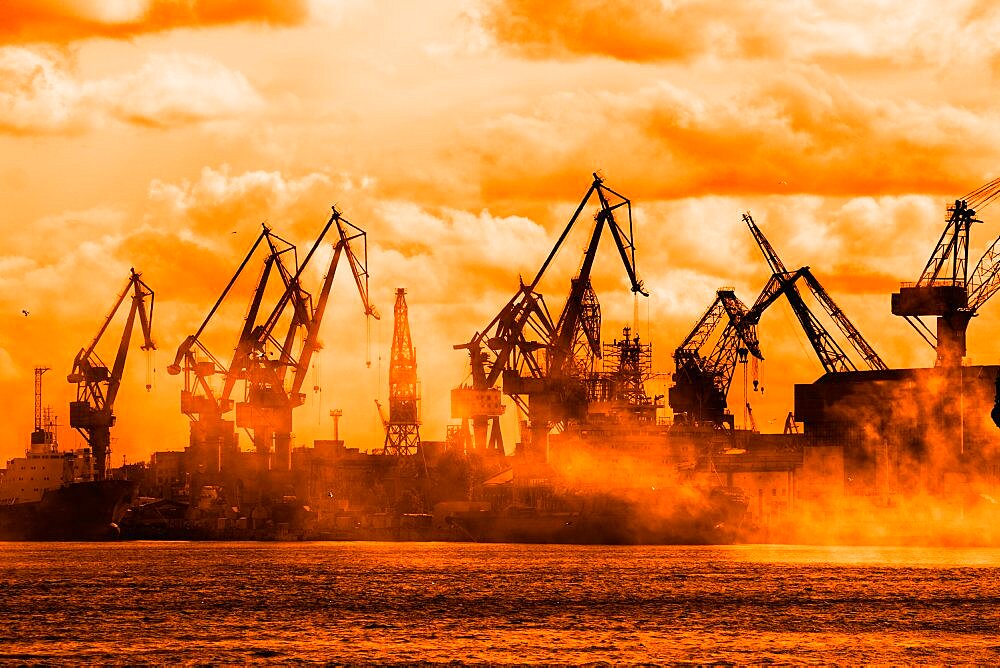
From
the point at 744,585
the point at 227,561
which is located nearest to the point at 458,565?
the point at 227,561

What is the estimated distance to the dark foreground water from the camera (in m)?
77.9

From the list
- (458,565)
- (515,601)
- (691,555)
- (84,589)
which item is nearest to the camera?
(515,601)

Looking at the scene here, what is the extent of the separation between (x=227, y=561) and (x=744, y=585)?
188 feet

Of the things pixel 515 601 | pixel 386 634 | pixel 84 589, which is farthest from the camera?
pixel 84 589

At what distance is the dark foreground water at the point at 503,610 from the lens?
77938mm

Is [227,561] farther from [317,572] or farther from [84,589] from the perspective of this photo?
[84,589]

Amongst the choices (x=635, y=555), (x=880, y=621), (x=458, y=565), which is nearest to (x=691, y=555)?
(x=635, y=555)

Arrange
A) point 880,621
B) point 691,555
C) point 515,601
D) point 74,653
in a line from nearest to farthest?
point 74,653
point 880,621
point 515,601
point 691,555

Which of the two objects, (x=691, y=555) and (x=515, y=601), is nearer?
(x=515, y=601)

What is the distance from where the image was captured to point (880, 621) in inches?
3627

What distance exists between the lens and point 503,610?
98812 millimetres

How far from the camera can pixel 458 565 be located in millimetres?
Answer: 147625

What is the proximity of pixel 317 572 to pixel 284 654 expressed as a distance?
61.9 meters

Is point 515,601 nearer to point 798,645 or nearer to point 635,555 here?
point 798,645
